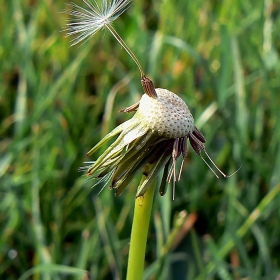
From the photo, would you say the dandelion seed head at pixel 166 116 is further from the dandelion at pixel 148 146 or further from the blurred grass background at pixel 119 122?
the blurred grass background at pixel 119 122

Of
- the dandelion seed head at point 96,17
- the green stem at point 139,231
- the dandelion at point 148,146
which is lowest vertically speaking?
the green stem at point 139,231

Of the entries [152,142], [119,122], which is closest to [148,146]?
[152,142]

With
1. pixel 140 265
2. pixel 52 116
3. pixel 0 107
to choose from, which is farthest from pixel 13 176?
pixel 140 265

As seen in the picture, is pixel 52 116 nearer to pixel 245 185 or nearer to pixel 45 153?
pixel 45 153

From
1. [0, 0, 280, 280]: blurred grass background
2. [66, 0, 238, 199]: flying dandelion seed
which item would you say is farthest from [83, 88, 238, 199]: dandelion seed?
[0, 0, 280, 280]: blurred grass background

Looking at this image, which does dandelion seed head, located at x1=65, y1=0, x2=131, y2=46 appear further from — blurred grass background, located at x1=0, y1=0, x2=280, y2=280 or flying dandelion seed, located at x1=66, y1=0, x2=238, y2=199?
blurred grass background, located at x1=0, y1=0, x2=280, y2=280

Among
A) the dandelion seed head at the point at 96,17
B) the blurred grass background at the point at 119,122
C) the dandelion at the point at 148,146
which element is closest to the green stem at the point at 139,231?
the dandelion at the point at 148,146
